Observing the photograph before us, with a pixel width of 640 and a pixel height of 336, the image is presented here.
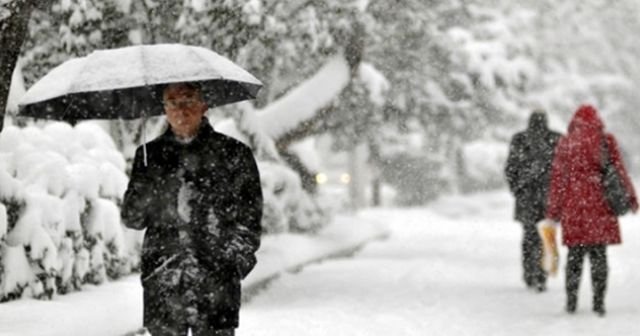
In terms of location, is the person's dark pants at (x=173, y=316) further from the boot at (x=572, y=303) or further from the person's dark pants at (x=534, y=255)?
the person's dark pants at (x=534, y=255)

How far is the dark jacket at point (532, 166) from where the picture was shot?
12.0 m

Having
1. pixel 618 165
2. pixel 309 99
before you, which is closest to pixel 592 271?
pixel 618 165

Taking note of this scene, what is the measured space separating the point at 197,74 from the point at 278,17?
7274 mm

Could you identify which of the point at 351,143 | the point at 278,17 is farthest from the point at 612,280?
the point at 351,143

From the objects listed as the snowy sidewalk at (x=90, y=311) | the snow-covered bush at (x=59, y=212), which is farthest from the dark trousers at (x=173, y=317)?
the snow-covered bush at (x=59, y=212)

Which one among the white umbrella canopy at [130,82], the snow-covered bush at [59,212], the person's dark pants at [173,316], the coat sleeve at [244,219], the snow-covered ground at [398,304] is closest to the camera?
the coat sleeve at [244,219]

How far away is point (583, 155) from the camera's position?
9.77 metres

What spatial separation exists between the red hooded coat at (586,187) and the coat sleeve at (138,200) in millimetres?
5619

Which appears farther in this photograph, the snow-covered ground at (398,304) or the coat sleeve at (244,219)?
the snow-covered ground at (398,304)

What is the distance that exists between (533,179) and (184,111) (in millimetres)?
7709

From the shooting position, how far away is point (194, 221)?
4879 mm

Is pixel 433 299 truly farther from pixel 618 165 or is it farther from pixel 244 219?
pixel 244 219

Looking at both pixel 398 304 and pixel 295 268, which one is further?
pixel 295 268

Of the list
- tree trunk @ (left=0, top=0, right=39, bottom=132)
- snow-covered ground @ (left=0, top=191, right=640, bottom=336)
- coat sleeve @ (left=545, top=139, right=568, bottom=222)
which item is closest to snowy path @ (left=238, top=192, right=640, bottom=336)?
snow-covered ground @ (left=0, top=191, right=640, bottom=336)
